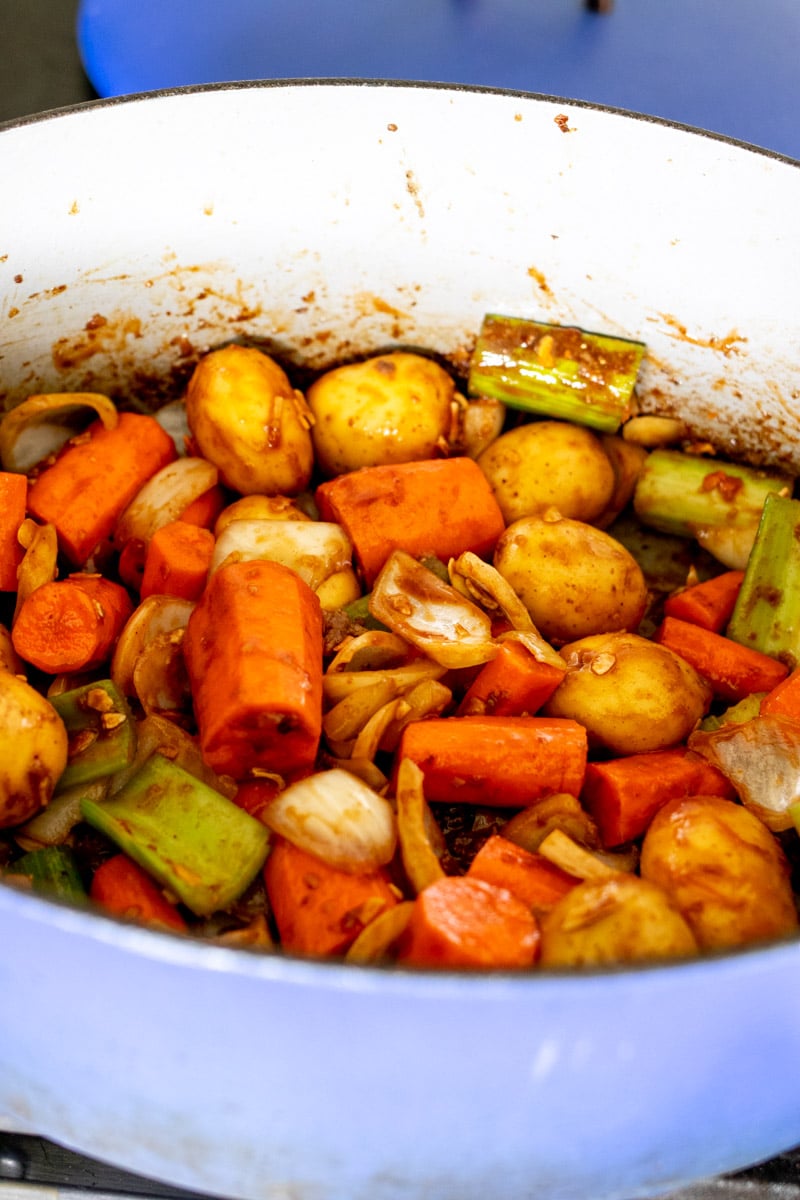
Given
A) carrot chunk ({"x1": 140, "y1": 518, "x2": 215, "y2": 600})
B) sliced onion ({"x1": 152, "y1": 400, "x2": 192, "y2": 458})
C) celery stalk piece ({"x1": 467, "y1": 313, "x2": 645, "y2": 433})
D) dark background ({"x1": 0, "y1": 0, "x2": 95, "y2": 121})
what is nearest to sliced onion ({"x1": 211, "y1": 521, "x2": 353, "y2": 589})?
carrot chunk ({"x1": 140, "y1": 518, "x2": 215, "y2": 600})

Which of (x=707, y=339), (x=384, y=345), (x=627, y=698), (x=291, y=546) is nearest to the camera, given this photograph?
(x=627, y=698)

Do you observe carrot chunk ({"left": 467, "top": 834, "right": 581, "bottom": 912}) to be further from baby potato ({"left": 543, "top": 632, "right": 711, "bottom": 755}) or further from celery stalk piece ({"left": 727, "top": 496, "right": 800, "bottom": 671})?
celery stalk piece ({"left": 727, "top": 496, "right": 800, "bottom": 671})

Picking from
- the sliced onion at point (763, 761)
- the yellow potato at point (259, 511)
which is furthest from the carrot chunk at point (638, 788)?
the yellow potato at point (259, 511)

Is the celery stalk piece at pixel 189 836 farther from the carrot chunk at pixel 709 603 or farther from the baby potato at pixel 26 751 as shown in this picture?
the carrot chunk at pixel 709 603

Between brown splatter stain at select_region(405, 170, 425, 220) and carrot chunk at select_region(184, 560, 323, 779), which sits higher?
brown splatter stain at select_region(405, 170, 425, 220)

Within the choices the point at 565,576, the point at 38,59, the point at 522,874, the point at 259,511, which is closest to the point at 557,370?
the point at 565,576

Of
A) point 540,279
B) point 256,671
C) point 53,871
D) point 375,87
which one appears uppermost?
point 375,87

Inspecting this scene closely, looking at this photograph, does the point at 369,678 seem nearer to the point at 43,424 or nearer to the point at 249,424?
the point at 249,424
